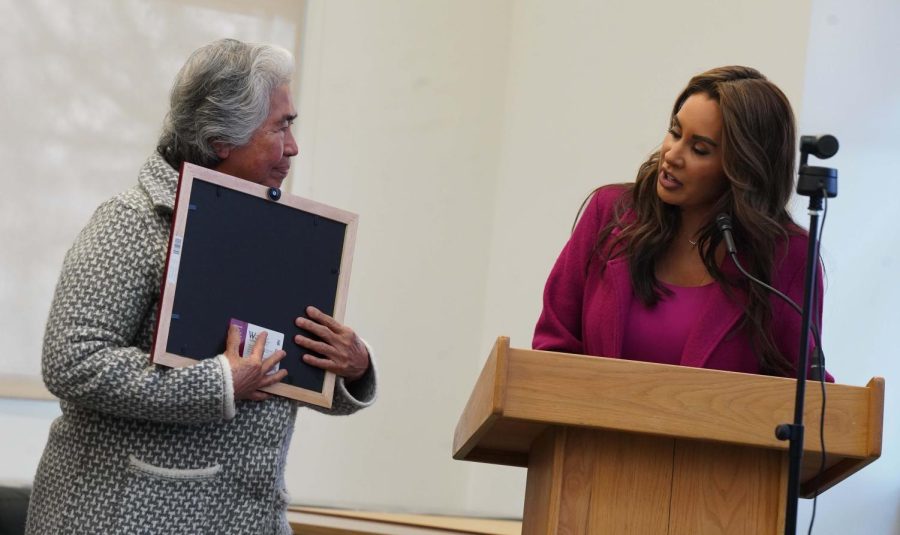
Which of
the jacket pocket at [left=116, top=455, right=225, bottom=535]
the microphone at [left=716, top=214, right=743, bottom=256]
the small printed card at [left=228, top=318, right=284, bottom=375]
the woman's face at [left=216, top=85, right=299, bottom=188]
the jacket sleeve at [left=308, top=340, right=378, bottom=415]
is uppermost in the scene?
the woman's face at [left=216, top=85, right=299, bottom=188]

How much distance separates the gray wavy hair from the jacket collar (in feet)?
0.18

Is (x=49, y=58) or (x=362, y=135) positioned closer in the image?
(x=49, y=58)

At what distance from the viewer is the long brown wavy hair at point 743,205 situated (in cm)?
229

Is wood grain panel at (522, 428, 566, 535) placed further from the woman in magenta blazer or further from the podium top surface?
the woman in magenta blazer

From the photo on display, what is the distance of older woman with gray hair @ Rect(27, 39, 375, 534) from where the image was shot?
6.47ft

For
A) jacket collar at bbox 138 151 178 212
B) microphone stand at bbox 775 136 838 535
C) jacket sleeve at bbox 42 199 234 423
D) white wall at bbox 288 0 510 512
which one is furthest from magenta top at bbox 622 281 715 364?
white wall at bbox 288 0 510 512

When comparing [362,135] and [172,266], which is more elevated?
[362,135]

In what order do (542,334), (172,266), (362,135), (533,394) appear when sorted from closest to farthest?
(533,394), (172,266), (542,334), (362,135)

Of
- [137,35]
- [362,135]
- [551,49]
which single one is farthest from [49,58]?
[551,49]

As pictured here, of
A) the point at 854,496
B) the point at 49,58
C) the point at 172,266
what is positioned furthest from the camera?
the point at 49,58

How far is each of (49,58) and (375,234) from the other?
132 cm

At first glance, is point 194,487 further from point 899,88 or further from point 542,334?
→ point 899,88

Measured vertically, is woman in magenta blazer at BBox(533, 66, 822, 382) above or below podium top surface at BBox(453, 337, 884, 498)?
Result: above

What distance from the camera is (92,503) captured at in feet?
6.64
